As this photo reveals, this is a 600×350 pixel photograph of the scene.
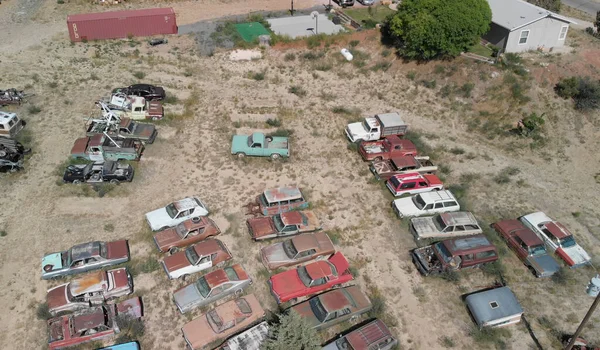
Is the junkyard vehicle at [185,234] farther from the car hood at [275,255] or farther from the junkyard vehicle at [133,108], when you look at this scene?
the junkyard vehicle at [133,108]

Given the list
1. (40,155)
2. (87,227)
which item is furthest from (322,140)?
(40,155)

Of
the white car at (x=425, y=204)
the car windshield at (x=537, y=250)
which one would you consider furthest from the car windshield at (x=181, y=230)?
the car windshield at (x=537, y=250)

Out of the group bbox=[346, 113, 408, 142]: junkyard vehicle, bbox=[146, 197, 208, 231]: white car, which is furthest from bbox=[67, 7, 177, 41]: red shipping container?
bbox=[146, 197, 208, 231]: white car

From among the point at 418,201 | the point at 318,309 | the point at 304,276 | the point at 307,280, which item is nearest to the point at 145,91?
the point at 304,276

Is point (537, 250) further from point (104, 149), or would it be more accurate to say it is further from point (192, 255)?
point (104, 149)

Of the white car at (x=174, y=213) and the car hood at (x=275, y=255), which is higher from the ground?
the white car at (x=174, y=213)

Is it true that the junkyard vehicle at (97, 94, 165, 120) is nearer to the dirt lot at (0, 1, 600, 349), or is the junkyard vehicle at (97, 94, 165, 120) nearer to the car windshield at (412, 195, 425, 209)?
the dirt lot at (0, 1, 600, 349)
